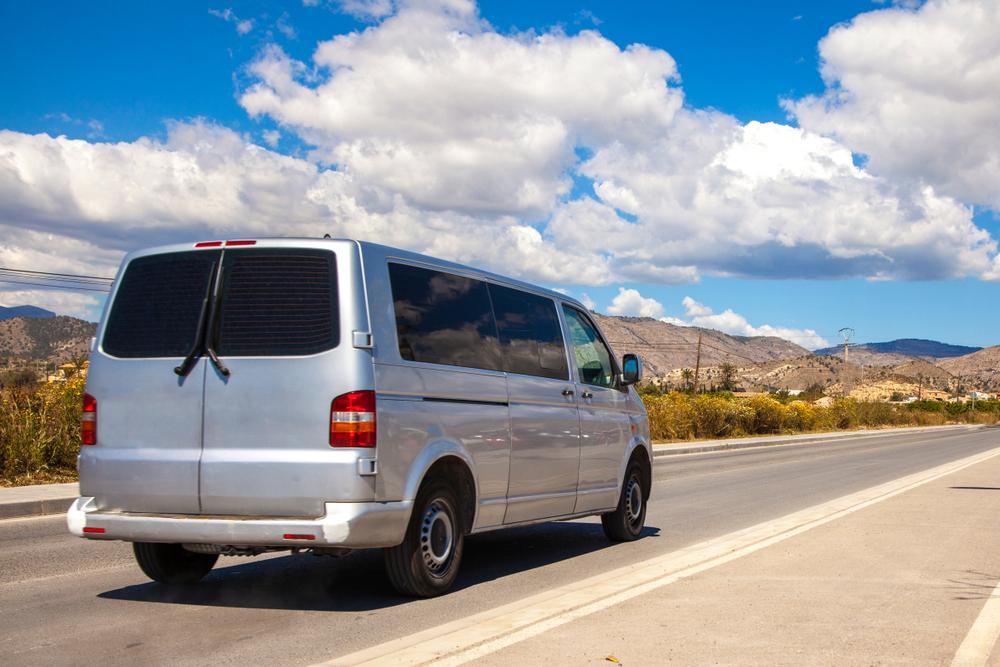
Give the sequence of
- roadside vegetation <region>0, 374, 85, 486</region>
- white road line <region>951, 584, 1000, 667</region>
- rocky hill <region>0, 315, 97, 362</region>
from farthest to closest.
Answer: rocky hill <region>0, 315, 97, 362</region> < roadside vegetation <region>0, 374, 85, 486</region> < white road line <region>951, 584, 1000, 667</region>

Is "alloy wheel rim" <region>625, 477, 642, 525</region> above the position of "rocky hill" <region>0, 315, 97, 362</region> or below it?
below

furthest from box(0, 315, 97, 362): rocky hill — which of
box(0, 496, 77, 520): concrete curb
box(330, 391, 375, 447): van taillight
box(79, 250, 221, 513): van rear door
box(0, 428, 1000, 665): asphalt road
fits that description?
box(330, 391, 375, 447): van taillight

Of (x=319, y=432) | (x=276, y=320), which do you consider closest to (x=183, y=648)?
(x=319, y=432)

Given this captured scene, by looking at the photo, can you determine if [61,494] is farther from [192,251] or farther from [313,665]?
[313,665]

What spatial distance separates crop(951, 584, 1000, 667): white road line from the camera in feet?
17.6

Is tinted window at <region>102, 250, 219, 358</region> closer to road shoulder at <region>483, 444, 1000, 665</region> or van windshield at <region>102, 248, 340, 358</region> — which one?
van windshield at <region>102, 248, 340, 358</region>

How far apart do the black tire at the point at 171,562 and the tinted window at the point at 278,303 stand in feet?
5.79

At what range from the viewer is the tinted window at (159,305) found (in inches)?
273

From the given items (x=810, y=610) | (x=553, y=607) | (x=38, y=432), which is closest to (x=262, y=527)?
(x=553, y=607)

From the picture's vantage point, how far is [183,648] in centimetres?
583

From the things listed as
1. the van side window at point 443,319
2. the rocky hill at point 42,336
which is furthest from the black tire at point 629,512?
the rocky hill at point 42,336

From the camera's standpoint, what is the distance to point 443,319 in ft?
24.6

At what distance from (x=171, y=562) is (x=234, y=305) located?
2124 millimetres

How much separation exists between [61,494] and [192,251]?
24.8ft
